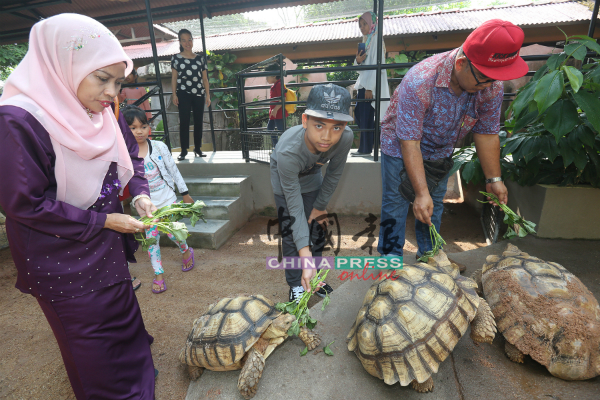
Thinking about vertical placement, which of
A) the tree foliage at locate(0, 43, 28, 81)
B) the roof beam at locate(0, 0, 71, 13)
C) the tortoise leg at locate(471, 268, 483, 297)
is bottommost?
the tortoise leg at locate(471, 268, 483, 297)

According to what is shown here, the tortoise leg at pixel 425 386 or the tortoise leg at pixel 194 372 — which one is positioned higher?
the tortoise leg at pixel 425 386

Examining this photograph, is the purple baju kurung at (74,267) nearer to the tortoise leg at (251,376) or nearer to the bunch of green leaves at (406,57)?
the tortoise leg at (251,376)

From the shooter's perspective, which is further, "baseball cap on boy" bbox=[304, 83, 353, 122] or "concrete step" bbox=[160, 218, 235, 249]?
"concrete step" bbox=[160, 218, 235, 249]

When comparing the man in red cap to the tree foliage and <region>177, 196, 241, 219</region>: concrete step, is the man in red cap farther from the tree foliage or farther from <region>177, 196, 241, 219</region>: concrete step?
the tree foliage

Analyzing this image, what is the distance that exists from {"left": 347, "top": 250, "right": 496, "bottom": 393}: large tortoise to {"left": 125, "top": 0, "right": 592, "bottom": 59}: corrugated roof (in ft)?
A: 25.0

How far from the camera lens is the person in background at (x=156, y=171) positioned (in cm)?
301

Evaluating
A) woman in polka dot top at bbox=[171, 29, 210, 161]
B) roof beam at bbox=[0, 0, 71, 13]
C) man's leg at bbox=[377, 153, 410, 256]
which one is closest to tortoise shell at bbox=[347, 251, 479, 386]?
man's leg at bbox=[377, 153, 410, 256]

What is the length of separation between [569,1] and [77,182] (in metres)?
11.4

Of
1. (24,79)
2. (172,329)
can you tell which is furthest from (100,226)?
(172,329)

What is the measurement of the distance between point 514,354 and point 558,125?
1774mm

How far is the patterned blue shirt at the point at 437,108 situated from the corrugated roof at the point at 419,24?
6.59 meters

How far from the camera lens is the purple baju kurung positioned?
49.5 inches

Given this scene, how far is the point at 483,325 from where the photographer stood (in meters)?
1.73

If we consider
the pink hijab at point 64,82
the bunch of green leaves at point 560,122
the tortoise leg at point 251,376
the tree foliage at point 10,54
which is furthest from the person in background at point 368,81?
the tree foliage at point 10,54
